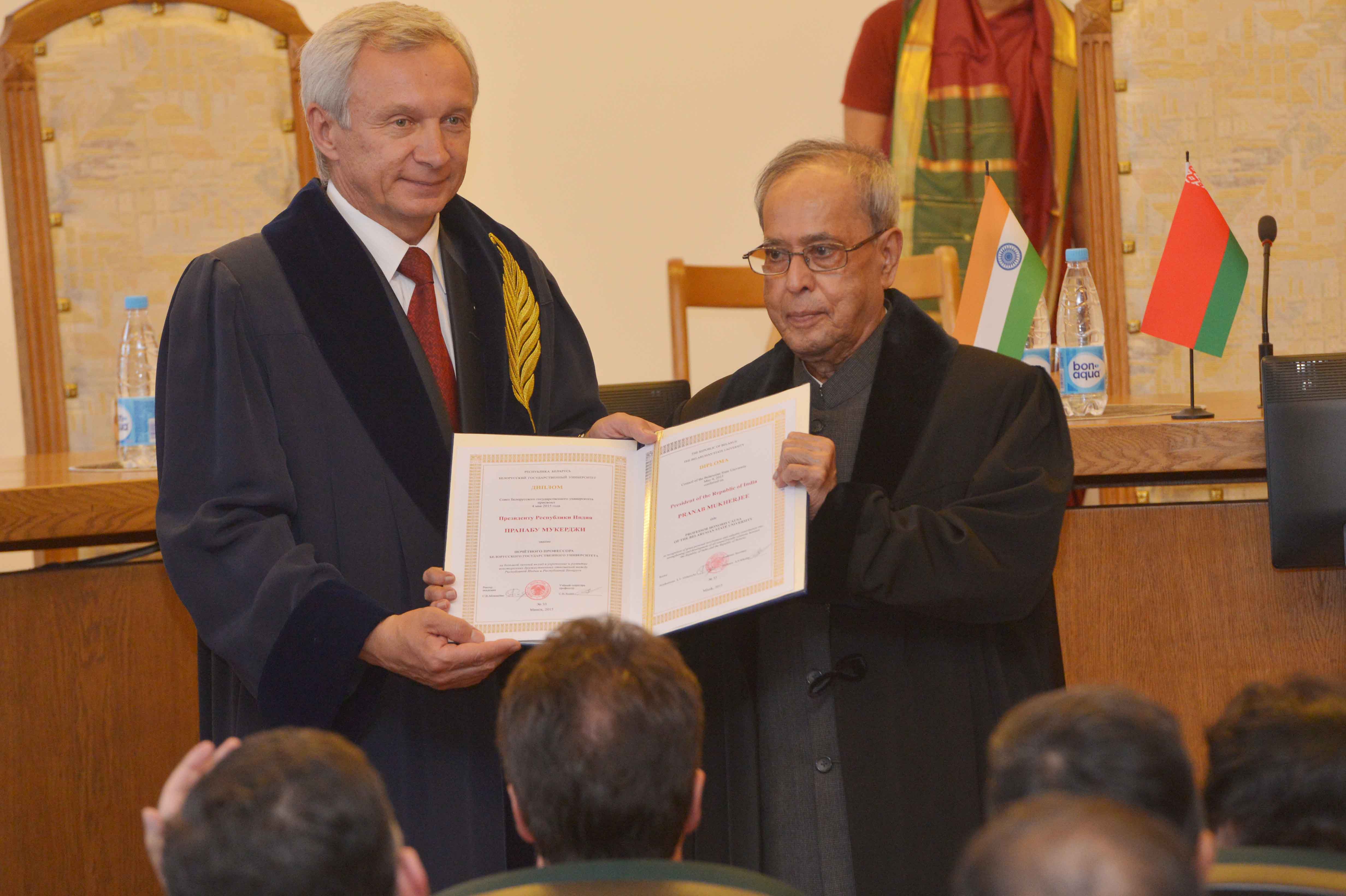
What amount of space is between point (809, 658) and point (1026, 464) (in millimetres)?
453

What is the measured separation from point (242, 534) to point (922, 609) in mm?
1002

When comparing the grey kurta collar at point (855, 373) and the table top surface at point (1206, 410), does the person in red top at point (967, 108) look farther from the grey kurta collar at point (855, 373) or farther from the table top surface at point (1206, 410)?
the grey kurta collar at point (855, 373)

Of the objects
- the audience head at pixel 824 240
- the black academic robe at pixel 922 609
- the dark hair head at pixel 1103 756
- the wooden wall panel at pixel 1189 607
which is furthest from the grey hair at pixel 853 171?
the dark hair head at pixel 1103 756

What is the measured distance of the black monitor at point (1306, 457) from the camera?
2.50m

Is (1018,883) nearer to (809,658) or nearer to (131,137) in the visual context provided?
(809,658)

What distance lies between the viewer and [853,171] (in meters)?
2.20

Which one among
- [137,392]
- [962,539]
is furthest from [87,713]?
[962,539]

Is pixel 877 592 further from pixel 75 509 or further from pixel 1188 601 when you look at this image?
pixel 75 509

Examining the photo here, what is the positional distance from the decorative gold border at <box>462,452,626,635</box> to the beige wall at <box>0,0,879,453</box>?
3.42 meters

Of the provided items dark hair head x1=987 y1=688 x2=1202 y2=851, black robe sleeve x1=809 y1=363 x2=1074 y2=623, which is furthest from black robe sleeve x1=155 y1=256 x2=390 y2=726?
dark hair head x1=987 y1=688 x2=1202 y2=851

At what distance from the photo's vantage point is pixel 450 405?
7.51 feet

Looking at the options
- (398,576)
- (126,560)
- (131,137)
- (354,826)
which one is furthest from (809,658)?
(131,137)

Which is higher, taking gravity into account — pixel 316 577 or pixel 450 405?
pixel 450 405

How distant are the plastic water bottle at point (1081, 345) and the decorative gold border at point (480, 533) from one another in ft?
4.36
